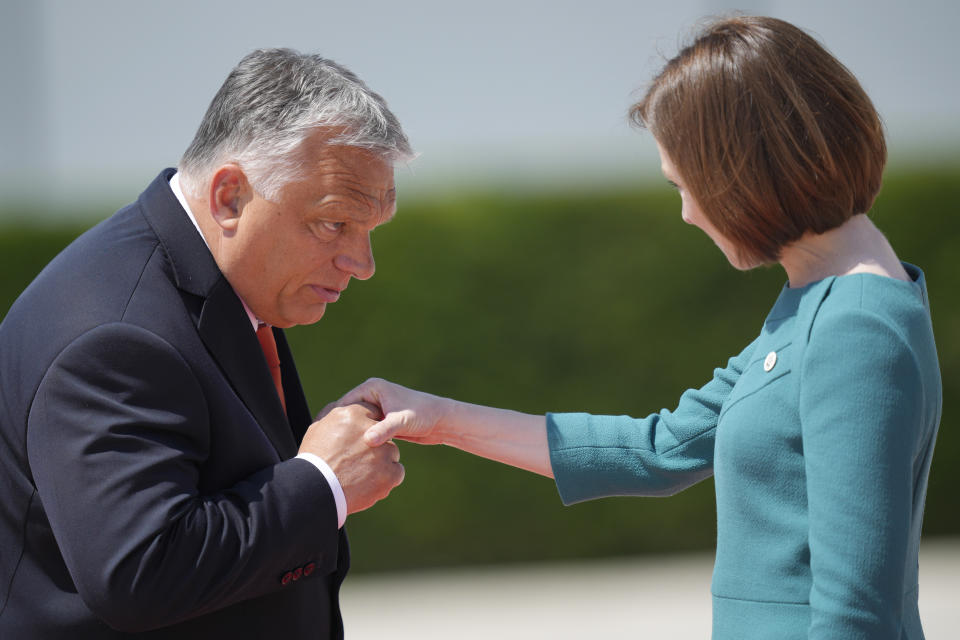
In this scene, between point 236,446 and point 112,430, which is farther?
point 236,446

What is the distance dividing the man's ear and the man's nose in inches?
10.6

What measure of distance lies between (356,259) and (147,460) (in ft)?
2.51

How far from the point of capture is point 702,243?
695 cm

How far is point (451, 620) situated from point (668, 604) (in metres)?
1.29

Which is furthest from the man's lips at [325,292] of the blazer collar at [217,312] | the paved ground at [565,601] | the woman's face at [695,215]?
the paved ground at [565,601]

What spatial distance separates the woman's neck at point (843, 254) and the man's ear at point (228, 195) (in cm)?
115

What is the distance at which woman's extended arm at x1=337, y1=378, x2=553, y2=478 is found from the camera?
272 centimetres

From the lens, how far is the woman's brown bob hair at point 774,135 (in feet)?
6.53

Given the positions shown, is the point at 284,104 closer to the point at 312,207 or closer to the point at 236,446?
the point at 312,207

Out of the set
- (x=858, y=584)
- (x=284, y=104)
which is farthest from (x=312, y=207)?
(x=858, y=584)

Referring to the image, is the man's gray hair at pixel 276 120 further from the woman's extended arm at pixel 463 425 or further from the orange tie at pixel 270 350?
the woman's extended arm at pixel 463 425

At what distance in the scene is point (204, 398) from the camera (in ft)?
6.97

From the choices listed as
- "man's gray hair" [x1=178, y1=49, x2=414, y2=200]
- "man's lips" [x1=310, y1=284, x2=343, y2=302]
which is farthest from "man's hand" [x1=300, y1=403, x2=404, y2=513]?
"man's gray hair" [x1=178, y1=49, x2=414, y2=200]

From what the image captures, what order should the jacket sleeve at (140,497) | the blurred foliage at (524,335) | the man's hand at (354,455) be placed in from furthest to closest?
1. the blurred foliage at (524,335)
2. the man's hand at (354,455)
3. the jacket sleeve at (140,497)
